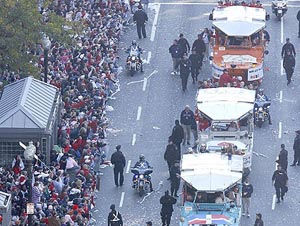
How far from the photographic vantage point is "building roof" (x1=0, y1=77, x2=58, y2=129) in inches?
2122

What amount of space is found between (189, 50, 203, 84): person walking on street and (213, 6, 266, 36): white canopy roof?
1589 millimetres

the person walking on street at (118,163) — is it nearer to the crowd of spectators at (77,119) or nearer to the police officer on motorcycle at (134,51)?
the crowd of spectators at (77,119)

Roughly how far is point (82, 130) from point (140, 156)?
7.71ft

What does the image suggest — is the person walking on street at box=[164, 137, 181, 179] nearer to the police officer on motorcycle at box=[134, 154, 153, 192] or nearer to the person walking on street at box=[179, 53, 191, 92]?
the police officer on motorcycle at box=[134, 154, 153, 192]

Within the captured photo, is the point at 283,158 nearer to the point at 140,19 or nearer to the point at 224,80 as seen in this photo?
the point at 224,80

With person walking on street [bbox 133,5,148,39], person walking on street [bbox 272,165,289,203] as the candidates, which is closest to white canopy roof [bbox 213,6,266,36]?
person walking on street [bbox 133,5,148,39]

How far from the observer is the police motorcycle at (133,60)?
64.5 m

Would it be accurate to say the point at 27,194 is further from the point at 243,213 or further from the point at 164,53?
the point at 164,53

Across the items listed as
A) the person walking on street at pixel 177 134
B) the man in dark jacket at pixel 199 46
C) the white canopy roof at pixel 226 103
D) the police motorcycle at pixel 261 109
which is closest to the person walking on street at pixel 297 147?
the white canopy roof at pixel 226 103

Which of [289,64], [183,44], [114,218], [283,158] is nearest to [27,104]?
[114,218]

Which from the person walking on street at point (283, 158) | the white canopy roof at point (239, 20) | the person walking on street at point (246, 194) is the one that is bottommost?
the person walking on street at point (246, 194)

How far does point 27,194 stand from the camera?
4988 cm

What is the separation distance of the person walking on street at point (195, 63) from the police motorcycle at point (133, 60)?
235 centimetres

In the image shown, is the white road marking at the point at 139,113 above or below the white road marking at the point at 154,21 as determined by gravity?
below
